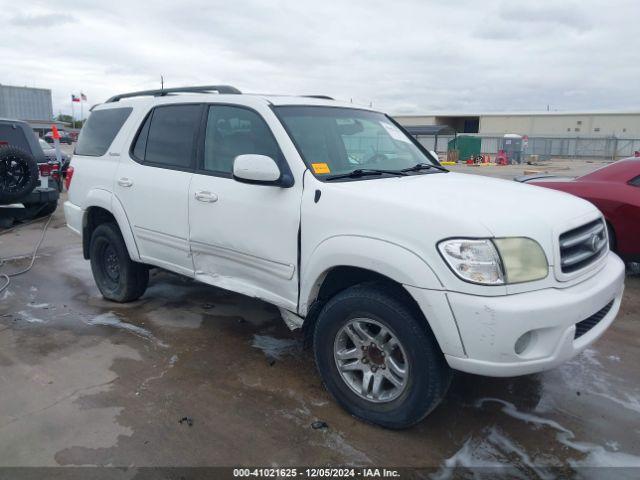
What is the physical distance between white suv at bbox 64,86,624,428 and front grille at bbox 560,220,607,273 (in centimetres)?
1

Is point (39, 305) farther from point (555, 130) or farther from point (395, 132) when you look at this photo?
point (555, 130)

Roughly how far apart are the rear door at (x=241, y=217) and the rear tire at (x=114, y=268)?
1226 millimetres

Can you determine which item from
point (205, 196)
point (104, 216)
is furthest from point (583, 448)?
point (104, 216)

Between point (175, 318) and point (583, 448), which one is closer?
point (583, 448)

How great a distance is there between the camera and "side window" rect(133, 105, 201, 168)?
4176 millimetres

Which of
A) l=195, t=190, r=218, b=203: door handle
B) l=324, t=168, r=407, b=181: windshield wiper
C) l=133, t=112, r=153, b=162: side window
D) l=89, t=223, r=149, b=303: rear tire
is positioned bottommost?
l=89, t=223, r=149, b=303: rear tire

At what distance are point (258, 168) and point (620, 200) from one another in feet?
15.1

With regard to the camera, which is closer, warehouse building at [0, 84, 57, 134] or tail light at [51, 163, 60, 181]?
tail light at [51, 163, 60, 181]

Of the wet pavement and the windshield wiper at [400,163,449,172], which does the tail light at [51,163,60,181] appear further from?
the windshield wiper at [400,163,449,172]

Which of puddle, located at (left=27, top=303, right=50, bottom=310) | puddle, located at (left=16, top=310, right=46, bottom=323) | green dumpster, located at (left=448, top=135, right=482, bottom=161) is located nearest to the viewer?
puddle, located at (left=16, top=310, right=46, bottom=323)

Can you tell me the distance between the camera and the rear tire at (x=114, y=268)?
4945 millimetres

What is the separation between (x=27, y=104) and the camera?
60938 millimetres

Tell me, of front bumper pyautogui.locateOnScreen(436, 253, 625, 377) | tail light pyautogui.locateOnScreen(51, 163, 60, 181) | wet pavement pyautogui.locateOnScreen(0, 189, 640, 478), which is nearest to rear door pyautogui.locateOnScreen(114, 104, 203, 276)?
wet pavement pyautogui.locateOnScreen(0, 189, 640, 478)

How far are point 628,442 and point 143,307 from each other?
414 centimetres
